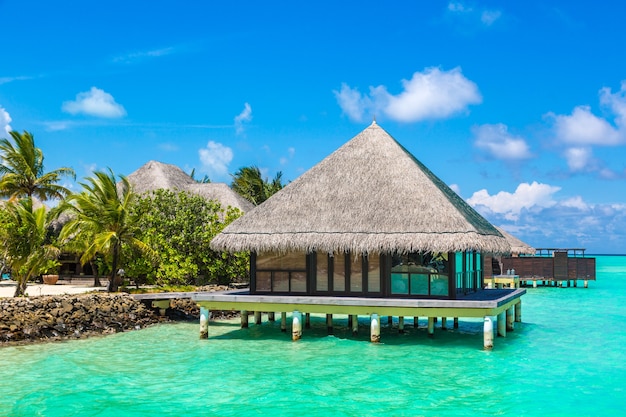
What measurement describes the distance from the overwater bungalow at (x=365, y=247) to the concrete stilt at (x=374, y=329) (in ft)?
0.09

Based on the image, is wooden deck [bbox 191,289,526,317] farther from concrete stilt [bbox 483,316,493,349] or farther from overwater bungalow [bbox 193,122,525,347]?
concrete stilt [bbox 483,316,493,349]

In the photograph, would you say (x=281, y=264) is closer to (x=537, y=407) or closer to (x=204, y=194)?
(x=537, y=407)

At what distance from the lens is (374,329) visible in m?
15.3

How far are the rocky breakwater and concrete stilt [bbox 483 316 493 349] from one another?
9.33m

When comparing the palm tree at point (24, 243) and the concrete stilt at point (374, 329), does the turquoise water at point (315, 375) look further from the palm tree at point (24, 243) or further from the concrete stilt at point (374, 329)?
the palm tree at point (24, 243)

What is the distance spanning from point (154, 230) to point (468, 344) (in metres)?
11.9

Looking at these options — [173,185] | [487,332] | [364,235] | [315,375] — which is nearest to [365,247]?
[364,235]

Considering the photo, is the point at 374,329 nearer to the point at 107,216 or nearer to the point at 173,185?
the point at 107,216

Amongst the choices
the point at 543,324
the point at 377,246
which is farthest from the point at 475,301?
the point at 543,324

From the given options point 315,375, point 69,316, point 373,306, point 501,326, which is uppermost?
point 373,306

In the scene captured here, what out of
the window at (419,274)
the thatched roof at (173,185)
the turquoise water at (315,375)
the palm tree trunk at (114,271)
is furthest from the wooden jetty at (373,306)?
the thatched roof at (173,185)

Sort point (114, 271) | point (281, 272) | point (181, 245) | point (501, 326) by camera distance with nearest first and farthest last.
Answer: point (281, 272), point (501, 326), point (114, 271), point (181, 245)

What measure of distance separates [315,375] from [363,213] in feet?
15.4

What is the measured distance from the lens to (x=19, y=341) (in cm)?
1518
